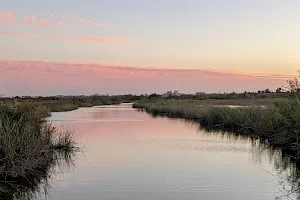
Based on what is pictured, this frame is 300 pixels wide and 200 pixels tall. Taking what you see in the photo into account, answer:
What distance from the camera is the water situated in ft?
28.5

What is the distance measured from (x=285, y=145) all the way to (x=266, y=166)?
3596 mm

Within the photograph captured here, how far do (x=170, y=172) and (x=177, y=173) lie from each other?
0.23 meters

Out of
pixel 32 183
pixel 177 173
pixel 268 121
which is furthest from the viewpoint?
pixel 268 121

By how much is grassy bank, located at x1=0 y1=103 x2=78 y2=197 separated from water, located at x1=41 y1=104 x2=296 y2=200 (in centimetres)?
69

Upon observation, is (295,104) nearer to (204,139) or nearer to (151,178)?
(204,139)

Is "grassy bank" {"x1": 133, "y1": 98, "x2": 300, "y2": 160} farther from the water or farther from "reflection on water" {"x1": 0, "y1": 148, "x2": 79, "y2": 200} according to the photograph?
"reflection on water" {"x1": 0, "y1": 148, "x2": 79, "y2": 200}

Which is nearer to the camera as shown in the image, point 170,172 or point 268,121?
point 170,172

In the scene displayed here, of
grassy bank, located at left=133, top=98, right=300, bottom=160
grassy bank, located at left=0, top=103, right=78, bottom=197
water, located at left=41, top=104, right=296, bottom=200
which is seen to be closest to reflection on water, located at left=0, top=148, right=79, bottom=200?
grassy bank, located at left=0, top=103, right=78, bottom=197

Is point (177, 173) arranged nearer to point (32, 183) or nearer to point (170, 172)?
point (170, 172)

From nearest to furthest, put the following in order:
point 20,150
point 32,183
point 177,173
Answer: point 32,183 → point 20,150 → point 177,173

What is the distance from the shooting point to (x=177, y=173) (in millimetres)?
10703

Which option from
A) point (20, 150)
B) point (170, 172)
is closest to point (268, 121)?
point (170, 172)

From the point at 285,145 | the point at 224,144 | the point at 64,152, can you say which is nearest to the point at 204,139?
the point at 224,144

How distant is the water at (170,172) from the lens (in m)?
8.70
